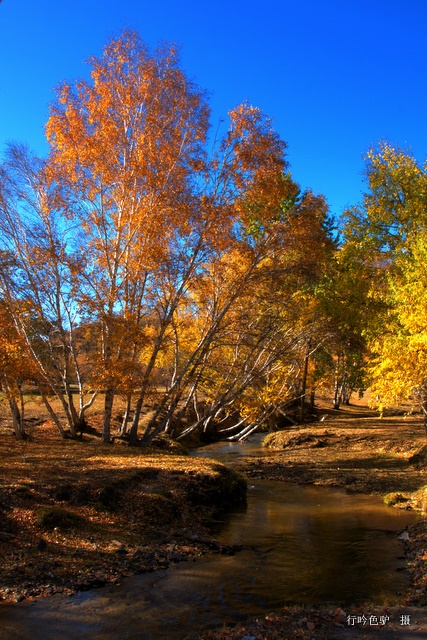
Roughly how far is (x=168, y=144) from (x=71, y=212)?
13.7 feet

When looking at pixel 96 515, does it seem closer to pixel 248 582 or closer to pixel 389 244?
pixel 248 582

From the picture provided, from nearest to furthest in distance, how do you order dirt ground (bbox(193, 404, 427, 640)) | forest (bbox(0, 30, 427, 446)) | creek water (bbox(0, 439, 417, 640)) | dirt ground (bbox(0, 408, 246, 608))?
dirt ground (bbox(193, 404, 427, 640)) → creek water (bbox(0, 439, 417, 640)) → dirt ground (bbox(0, 408, 246, 608)) → forest (bbox(0, 30, 427, 446))

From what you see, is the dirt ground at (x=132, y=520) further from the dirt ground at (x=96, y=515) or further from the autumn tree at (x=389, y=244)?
the autumn tree at (x=389, y=244)

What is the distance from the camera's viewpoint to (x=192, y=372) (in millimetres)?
17422

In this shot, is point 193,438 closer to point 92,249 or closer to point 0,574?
point 92,249

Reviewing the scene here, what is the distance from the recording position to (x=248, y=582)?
285 inches

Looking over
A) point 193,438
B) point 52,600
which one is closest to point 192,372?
point 193,438

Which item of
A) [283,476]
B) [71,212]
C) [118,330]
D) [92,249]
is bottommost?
[283,476]

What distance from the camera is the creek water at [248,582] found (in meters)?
5.57

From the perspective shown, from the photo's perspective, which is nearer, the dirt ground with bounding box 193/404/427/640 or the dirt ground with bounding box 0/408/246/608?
the dirt ground with bounding box 193/404/427/640

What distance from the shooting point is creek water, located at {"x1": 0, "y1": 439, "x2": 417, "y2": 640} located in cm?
557

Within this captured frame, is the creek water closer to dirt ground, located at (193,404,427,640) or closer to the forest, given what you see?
dirt ground, located at (193,404,427,640)

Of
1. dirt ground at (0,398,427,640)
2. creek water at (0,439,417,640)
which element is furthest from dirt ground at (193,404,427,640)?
creek water at (0,439,417,640)

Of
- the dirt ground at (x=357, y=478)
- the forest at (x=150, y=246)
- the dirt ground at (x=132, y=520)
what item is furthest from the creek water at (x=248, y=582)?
the forest at (x=150, y=246)
